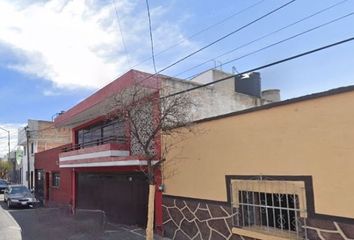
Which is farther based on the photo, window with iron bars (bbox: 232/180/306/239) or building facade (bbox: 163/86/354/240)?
window with iron bars (bbox: 232/180/306/239)

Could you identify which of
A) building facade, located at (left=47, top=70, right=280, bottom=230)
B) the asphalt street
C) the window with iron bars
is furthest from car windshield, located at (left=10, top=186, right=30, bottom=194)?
the window with iron bars

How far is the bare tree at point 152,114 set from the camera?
9.98 m

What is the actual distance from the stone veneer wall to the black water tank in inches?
290

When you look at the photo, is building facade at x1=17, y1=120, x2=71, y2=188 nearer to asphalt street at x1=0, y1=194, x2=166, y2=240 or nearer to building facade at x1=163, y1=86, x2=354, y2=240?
asphalt street at x1=0, y1=194, x2=166, y2=240

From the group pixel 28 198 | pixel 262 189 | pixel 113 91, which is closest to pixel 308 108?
pixel 262 189

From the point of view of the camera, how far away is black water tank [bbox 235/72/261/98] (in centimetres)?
1773

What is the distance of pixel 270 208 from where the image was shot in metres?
8.73

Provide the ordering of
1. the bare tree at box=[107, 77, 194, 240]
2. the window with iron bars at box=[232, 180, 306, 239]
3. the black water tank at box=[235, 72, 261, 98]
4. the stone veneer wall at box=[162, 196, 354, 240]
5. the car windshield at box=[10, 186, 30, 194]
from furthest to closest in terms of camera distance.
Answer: the car windshield at box=[10, 186, 30, 194]
the black water tank at box=[235, 72, 261, 98]
the bare tree at box=[107, 77, 194, 240]
the window with iron bars at box=[232, 180, 306, 239]
the stone veneer wall at box=[162, 196, 354, 240]

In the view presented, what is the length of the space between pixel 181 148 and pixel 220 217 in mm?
2680

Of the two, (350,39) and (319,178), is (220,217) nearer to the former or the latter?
(319,178)

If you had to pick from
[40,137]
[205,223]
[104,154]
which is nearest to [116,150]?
[104,154]

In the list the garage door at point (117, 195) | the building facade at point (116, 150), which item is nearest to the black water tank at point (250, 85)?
the building facade at point (116, 150)

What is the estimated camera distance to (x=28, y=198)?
25234 millimetres

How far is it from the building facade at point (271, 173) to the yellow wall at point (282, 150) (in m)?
0.02
